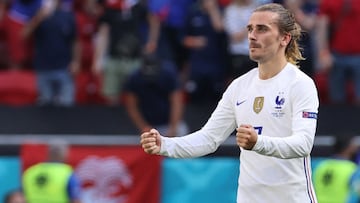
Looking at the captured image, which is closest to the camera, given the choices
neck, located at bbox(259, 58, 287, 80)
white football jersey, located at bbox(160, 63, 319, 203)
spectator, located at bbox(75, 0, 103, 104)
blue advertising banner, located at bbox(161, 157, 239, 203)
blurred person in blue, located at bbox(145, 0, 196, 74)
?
white football jersey, located at bbox(160, 63, 319, 203)

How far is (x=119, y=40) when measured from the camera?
13.8m

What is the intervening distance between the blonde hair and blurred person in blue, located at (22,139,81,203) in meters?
4.58

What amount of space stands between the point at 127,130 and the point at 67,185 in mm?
3004

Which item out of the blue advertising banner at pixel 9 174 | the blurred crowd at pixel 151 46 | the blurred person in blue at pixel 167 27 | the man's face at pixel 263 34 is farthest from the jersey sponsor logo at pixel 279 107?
the blurred person in blue at pixel 167 27

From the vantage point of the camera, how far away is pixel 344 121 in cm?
1396

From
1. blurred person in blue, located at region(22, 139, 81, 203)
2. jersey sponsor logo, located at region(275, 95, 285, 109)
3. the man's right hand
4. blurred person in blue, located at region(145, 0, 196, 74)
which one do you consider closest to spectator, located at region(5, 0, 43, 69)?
blurred person in blue, located at region(145, 0, 196, 74)

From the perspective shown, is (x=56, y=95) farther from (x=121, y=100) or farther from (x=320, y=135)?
(x=320, y=135)

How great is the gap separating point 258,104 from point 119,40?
7.23 meters

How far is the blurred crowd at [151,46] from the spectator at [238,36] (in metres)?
0.01

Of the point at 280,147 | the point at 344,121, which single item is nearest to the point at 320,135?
the point at 344,121

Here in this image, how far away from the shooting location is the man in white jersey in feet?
21.6

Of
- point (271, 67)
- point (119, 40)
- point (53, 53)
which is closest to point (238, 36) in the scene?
point (119, 40)

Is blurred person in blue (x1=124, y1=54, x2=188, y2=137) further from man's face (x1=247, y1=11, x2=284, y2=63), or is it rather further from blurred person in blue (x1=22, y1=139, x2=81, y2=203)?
man's face (x1=247, y1=11, x2=284, y2=63)

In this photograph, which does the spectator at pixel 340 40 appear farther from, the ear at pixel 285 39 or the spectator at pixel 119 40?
the ear at pixel 285 39
